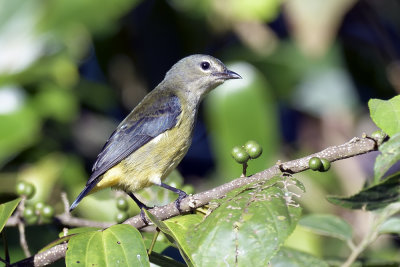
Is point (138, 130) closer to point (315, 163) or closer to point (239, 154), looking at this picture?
point (239, 154)

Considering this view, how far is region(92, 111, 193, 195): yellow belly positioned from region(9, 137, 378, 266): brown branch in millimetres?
1356

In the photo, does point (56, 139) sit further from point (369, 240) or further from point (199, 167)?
point (369, 240)

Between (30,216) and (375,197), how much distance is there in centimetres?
172

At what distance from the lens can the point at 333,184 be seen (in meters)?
5.01

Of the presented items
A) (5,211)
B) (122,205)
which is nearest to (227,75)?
(122,205)

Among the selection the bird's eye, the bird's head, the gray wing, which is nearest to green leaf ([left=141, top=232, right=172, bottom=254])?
the gray wing

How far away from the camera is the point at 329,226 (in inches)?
114

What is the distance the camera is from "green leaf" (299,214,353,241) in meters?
2.86

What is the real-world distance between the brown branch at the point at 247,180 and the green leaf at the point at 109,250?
250 millimetres

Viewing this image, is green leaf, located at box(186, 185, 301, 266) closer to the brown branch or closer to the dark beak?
the brown branch

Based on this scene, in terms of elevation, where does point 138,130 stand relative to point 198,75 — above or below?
below

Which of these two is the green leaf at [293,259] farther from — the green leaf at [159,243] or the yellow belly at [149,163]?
the yellow belly at [149,163]

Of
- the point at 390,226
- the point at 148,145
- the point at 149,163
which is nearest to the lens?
the point at 390,226

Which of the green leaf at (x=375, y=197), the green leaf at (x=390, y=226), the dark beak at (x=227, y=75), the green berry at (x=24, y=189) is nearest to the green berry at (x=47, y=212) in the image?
the green berry at (x=24, y=189)
